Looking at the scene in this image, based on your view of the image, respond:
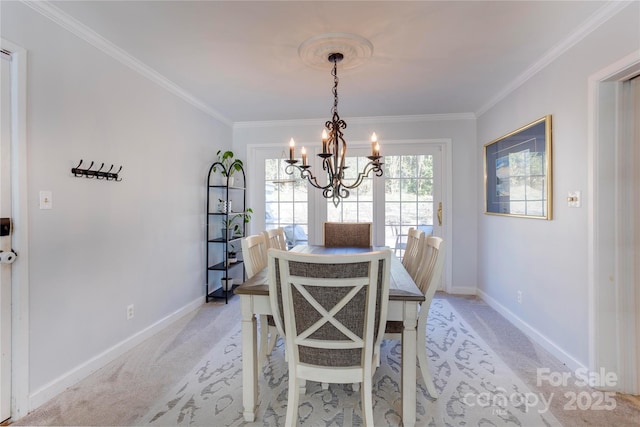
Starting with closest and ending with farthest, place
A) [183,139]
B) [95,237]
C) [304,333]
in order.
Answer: [304,333] → [95,237] → [183,139]

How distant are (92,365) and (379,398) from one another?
1.96 meters

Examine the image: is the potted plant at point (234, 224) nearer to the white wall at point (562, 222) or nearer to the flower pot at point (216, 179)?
the flower pot at point (216, 179)

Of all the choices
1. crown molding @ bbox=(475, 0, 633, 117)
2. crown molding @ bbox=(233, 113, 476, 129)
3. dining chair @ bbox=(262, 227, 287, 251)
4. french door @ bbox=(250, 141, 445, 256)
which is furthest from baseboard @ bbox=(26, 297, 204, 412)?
crown molding @ bbox=(475, 0, 633, 117)

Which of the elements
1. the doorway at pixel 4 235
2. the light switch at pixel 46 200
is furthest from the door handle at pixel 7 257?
the light switch at pixel 46 200

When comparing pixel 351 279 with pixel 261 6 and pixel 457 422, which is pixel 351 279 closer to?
pixel 457 422

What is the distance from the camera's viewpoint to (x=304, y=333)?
4.55ft

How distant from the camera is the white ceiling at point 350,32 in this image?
177 cm

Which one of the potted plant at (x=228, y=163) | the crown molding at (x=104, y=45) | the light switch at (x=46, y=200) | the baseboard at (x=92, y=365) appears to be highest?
the crown molding at (x=104, y=45)

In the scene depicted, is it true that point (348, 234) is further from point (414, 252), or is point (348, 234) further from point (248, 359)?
point (248, 359)

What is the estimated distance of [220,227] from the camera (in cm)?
390

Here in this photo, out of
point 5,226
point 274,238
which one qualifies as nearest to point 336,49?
point 274,238

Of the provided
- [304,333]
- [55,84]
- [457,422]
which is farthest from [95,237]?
[457,422]

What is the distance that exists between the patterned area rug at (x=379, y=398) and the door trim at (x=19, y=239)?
73cm

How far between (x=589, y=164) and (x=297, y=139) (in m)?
3.06
